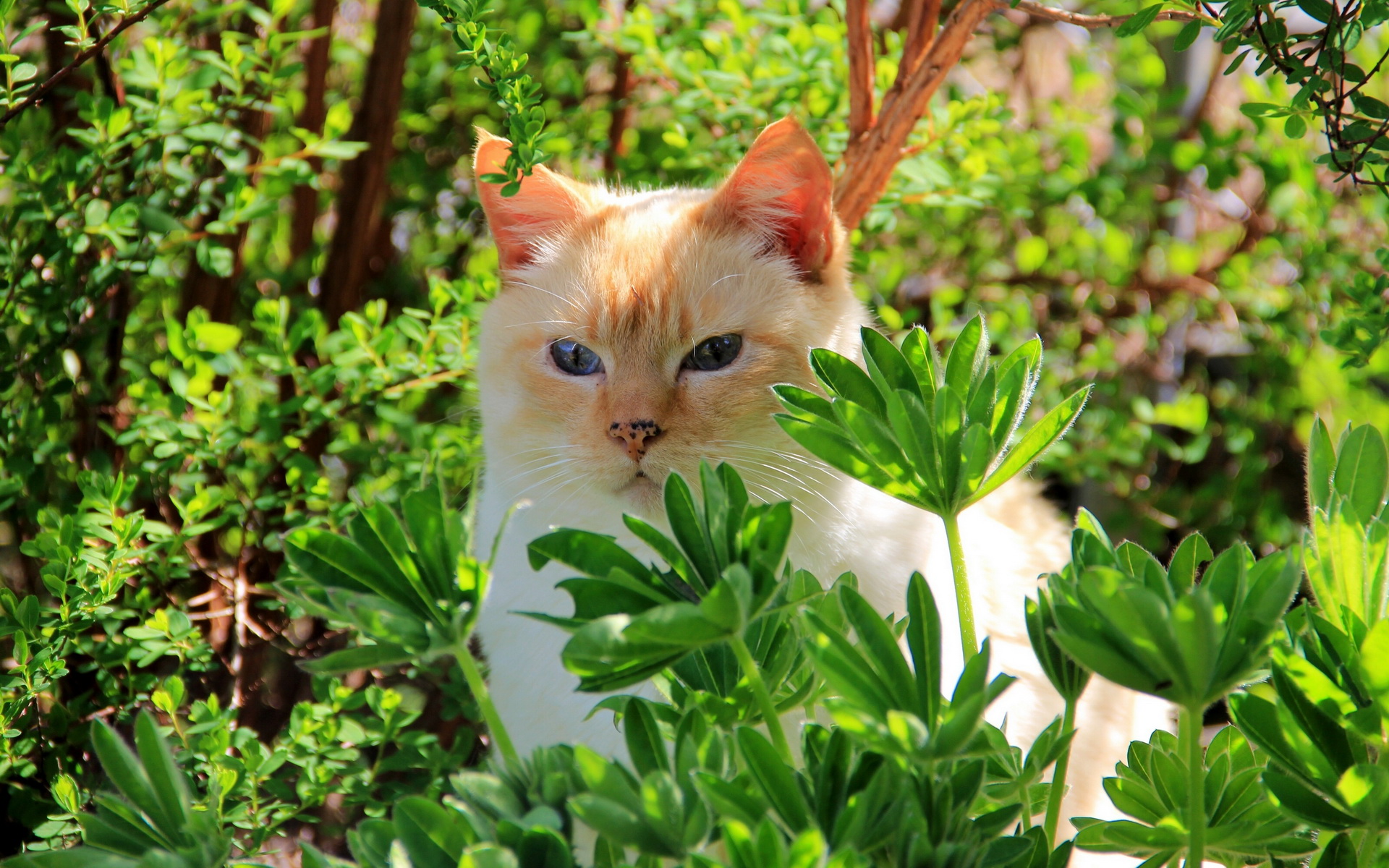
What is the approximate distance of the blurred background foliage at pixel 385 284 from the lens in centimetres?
142

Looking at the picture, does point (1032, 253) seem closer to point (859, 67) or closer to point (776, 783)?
point (859, 67)

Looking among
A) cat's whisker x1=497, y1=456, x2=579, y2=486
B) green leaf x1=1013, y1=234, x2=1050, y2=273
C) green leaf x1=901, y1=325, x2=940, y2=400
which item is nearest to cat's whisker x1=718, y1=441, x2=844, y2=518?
cat's whisker x1=497, y1=456, x2=579, y2=486

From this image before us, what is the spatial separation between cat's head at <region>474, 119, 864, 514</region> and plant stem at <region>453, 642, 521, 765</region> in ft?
2.35

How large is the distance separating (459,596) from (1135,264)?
2235 mm

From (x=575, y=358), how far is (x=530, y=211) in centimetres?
26

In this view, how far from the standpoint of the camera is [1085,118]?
2.39 m

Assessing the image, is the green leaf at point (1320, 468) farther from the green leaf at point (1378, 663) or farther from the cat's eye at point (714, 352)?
the cat's eye at point (714, 352)

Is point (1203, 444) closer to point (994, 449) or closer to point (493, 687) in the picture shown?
point (493, 687)

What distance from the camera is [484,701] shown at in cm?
62

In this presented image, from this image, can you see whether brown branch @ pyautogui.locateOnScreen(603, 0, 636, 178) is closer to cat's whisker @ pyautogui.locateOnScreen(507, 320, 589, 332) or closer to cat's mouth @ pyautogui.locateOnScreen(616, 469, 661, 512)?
cat's whisker @ pyautogui.locateOnScreen(507, 320, 589, 332)

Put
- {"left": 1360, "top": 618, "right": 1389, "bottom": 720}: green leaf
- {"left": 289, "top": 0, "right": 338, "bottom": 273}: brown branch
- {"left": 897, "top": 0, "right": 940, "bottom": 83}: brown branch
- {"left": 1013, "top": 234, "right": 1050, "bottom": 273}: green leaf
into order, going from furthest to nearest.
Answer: {"left": 1013, "top": 234, "right": 1050, "bottom": 273}: green leaf, {"left": 289, "top": 0, "right": 338, "bottom": 273}: brown branch, {"left": 897, "top": 0, "right": 940, "bottom": 83}: brown branch, {"left": 1360, "top": 618, "right": 1389, "bottom": 720}: green leaf

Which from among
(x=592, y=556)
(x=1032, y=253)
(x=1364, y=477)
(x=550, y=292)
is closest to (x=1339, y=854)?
(x=1364, y=477)

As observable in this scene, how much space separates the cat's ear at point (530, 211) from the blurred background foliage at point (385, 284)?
13 cm

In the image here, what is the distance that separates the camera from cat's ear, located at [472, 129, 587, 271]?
150cm
